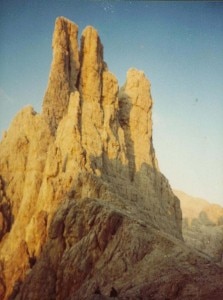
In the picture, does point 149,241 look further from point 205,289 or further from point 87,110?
point 87,110

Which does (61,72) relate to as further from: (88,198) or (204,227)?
(204,227)

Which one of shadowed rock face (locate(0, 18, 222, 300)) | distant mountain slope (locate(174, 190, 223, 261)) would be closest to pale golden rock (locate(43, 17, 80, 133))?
shadowed rock face (locate(0, 18, 222, 300))

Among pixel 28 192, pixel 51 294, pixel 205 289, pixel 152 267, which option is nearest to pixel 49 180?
pixel 28 192

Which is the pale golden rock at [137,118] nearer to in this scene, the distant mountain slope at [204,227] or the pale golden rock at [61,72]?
the pale golden rock at [61,72]

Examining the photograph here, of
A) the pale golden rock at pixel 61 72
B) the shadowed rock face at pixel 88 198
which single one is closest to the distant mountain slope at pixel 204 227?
the shadowed rock face at pixel 88 198

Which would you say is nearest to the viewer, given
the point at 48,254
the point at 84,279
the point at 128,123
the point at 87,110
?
the point at 84,279
